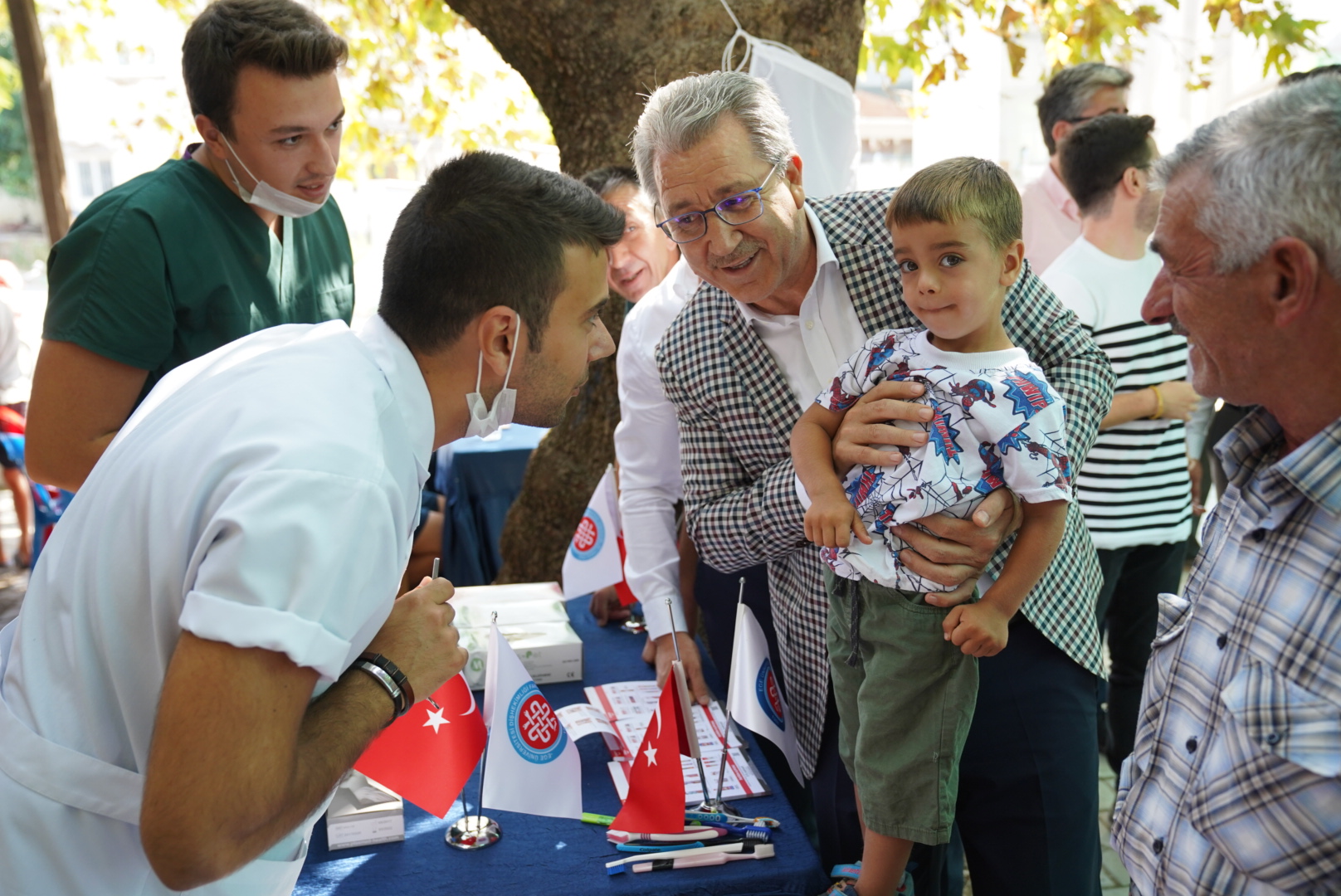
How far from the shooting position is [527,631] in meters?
2.43

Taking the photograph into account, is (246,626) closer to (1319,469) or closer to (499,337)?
(499,337)

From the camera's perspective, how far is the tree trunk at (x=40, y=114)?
20.8 ft

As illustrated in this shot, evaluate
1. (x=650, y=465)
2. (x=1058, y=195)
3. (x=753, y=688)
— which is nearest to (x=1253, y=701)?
(x=753, y=688)

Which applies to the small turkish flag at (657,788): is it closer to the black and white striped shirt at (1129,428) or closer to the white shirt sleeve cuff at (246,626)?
the white shirt sleeve cuff at (246,626)

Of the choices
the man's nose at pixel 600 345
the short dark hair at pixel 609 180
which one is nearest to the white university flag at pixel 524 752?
the man's nose at pixel 600 345

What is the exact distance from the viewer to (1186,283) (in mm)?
1143

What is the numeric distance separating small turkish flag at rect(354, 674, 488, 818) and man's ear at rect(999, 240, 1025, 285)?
3.94 ft

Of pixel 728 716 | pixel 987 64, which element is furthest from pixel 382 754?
pixel 987 64

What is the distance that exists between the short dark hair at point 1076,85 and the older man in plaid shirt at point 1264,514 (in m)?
3.17

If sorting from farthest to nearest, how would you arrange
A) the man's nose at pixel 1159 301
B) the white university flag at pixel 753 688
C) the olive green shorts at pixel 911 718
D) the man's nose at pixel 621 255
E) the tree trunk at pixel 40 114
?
the tree trunk at pixel 40 114
the man's nose at pixel 621 255
the white university flag at pixel 753 688
the olive green shorts at pixel 911 718
the man's nose at pixel 1159 301

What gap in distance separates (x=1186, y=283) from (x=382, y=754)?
1.39 m

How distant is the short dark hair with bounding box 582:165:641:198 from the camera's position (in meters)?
3.10

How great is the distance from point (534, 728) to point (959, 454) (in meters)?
0.88

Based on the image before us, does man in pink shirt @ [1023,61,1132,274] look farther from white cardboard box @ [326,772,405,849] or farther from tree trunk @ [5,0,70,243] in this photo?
tree trunk @ [5,0,70,243]
